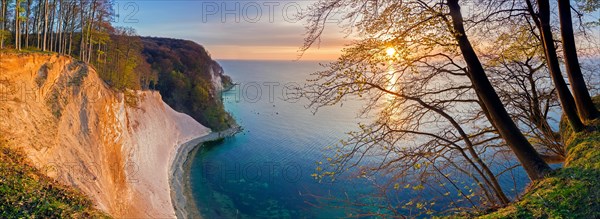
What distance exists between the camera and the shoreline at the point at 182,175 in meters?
21.3

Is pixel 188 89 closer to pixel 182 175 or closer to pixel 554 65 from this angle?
pixel 182 175

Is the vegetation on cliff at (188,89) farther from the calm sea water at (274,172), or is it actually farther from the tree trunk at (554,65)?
the tree trunk at (554,65)

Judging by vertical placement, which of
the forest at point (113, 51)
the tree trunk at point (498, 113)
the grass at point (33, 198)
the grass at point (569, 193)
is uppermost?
the forest at point (113, 51)

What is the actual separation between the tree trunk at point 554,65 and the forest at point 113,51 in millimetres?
16555

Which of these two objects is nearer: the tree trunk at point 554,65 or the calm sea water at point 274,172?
the tree trunk at point 554,65

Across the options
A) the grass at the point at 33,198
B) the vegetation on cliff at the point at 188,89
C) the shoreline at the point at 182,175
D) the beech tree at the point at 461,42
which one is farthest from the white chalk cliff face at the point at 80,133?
the vegetation on cliff at the point at 188,89

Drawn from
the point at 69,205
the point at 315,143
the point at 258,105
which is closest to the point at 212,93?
the point at 258,105

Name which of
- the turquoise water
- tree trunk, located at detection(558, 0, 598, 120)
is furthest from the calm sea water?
tree trunk, located at detection(558, 0, 598, 120)

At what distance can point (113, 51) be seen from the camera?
31.7 metres

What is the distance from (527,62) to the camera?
234 inches

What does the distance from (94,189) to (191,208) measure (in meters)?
8.81

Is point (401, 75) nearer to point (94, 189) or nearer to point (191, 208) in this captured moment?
point (94, 189)

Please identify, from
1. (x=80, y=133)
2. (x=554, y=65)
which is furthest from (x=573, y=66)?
(x=80, y=133)

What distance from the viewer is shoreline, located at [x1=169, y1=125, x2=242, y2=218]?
69.8 feet
